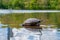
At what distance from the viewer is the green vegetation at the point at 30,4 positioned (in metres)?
→ 24.7

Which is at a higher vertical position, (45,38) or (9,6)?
(45,38)

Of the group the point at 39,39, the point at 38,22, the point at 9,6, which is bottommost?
the point at 9,6

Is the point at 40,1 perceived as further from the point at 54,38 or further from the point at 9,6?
the point at 54,38

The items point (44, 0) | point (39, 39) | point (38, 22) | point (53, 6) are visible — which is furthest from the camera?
point (44, 0)

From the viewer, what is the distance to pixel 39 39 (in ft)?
17.1

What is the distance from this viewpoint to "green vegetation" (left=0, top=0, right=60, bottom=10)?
81.0 ft

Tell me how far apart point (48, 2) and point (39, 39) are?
2041cm

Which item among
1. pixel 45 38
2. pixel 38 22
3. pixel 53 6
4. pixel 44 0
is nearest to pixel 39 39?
pixel 45 38

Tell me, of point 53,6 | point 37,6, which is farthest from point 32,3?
point 53,6

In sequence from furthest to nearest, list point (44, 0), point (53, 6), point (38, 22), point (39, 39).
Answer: point (44, 0), point (53, 6), point (38, 22), point (39, 39)

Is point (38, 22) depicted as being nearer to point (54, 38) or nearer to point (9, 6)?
point (54, 38)

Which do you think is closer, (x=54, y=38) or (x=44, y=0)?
(x=54, y=38)

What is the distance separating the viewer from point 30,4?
2547 cm

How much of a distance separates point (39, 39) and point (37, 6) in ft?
65.9
